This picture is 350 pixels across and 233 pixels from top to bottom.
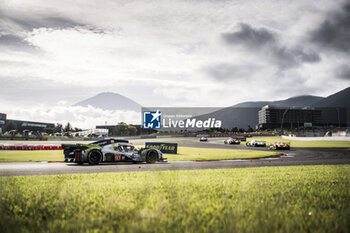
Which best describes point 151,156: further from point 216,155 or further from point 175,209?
point 175,209

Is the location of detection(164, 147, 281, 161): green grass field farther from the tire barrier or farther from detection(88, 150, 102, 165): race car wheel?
the tire barrier

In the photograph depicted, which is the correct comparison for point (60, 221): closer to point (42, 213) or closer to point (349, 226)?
point (42, 213)

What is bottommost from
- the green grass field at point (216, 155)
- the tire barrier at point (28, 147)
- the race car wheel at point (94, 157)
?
the green grass field at point (216, 155)

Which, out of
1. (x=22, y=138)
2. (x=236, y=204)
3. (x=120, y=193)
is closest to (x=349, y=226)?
(x=236, y=204)

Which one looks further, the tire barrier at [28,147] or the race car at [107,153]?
the tire barrier at [28,147]

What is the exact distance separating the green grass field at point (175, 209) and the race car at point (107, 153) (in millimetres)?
7616

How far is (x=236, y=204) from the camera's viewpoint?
450 centimetres

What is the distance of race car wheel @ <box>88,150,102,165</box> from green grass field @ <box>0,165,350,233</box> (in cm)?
772

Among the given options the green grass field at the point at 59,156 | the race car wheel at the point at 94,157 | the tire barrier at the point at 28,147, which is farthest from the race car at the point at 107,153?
the tire barrier at the point at 28,147

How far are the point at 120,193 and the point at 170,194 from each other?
3.57 ft

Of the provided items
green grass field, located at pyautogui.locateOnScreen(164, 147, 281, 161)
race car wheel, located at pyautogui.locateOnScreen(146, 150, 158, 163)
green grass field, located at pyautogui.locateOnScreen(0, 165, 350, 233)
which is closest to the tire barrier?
green grass field, located at pyautogui.locateOnScreen(164, 147, 281, 161)

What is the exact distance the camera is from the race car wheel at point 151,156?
14859mm

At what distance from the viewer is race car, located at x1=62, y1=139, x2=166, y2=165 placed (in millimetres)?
13500

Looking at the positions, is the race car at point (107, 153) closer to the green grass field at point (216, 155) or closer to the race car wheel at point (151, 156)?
the race car wheel at point (151, 156)
